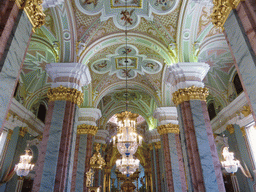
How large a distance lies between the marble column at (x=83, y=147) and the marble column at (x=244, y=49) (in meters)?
8.43

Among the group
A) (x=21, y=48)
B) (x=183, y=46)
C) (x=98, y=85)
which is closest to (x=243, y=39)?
(x=21, y=48)

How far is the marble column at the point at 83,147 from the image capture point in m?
9.31

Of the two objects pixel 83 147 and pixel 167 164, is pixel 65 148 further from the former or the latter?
pixel 167 164

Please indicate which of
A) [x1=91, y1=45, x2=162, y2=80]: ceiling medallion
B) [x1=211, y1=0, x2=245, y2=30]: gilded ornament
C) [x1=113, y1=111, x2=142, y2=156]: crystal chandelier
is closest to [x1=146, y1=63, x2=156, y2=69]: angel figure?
[x1=91, y1=45, x2=162, y2=80]: ceiling medallion

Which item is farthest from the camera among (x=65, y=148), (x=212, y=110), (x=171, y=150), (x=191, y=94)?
(x=212, y=110)

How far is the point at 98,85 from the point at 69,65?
4.84 meters

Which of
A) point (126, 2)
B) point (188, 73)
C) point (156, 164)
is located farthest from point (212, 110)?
point (126, 2)

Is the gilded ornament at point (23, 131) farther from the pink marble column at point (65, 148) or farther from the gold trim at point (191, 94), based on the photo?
the gold trim at point (191, 94)

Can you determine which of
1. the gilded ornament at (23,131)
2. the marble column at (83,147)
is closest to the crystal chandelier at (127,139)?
the marble column at (83,147)

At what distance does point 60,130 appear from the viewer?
611cm

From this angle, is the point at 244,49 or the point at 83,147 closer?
the point at 244,49

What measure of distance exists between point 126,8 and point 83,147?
6827 millimetres

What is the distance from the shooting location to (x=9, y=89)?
9.86ft

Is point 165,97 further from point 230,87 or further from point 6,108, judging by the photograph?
point 6,108
